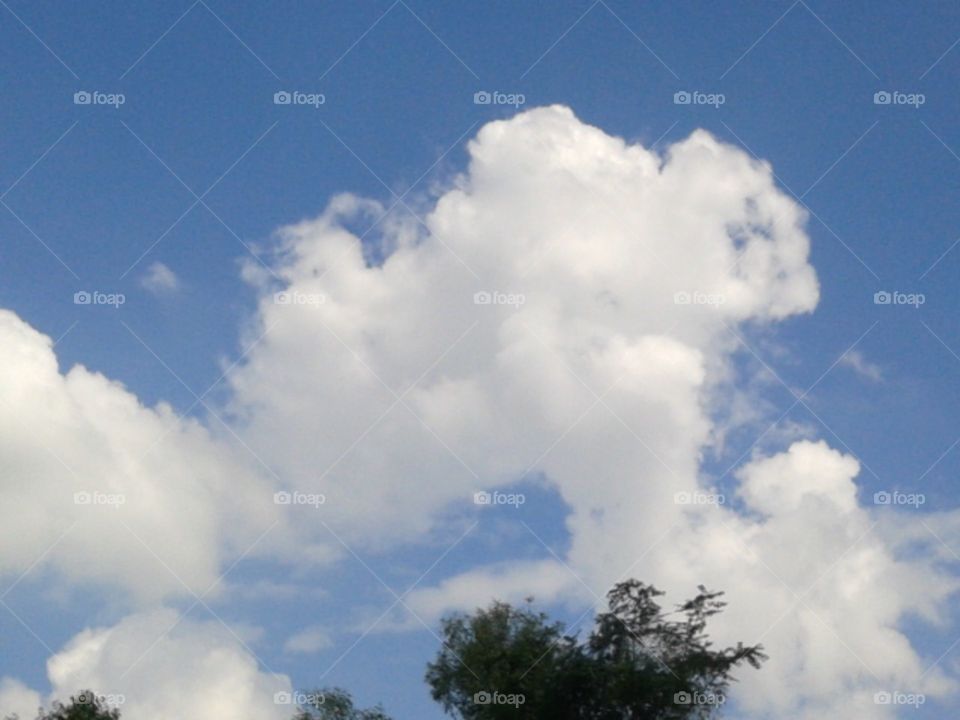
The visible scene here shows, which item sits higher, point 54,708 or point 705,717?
point 705,717

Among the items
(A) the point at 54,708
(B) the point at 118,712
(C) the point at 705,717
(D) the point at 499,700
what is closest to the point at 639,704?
(C) the point at 705,717

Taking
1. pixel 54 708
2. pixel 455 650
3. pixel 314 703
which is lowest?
pixel 54 708

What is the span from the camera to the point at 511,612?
200ft

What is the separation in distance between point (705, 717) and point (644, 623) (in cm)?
515

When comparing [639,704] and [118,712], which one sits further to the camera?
[118,712]

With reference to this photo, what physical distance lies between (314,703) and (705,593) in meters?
27.6

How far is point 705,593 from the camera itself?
5134 centimetres

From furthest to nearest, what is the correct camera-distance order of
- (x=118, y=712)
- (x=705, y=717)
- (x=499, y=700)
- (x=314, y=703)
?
(x=314, y=703) < (x=118, y=712) < (x=499, y=700) < (x=705, y=717)

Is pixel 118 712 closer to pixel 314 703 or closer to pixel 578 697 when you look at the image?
pixel 314 703

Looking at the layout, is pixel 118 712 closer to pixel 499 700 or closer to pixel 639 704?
pixel 499 700

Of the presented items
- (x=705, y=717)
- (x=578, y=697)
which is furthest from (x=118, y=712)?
(x=705, y=717)

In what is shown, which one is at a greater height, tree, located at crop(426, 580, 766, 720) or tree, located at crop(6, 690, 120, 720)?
tree, located at crop(426, 580, 766, 720)

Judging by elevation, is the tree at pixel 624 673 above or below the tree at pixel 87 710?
above

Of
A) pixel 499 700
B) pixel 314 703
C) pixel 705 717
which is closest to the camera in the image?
pixel 705 717
